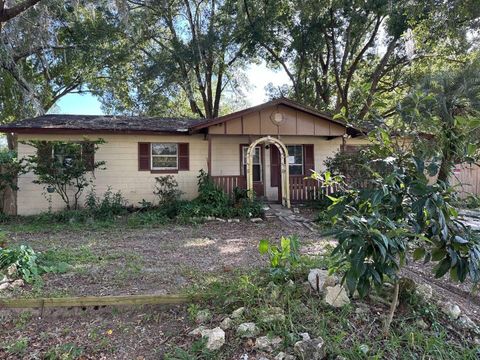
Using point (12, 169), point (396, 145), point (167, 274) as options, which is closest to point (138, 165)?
point (12, 169)

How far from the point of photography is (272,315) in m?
2.81

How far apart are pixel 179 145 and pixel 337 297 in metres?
8.81

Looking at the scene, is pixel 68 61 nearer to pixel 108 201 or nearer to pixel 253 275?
pixel 108 201

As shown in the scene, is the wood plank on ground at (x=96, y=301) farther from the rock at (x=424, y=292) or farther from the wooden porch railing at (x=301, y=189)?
the wooden porch railing at (x=301, y=189)

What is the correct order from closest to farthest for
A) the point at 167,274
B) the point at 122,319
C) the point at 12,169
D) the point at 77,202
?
1. the point at 122,319
2. the point at 167,274
3. the point at 12,169
4. the point at 77,202

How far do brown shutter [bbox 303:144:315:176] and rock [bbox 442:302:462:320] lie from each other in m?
9.19

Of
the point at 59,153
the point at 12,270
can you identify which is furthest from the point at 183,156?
the point at 12,270

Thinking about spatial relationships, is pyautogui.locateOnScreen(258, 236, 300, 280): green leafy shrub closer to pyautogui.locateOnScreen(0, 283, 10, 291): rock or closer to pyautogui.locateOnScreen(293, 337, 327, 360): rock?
pyautogui.locateOnScreen(293, 337, 327, 360): rock

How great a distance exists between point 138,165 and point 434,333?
9366 mm

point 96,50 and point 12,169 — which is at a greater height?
point 96,50

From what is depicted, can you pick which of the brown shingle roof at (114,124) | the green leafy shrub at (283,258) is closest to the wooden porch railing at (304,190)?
the brown shingle roof at (114,124)

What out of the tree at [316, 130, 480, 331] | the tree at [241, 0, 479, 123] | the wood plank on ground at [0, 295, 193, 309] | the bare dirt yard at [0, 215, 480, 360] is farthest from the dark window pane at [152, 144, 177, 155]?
the tree at [316, 130, 480, 331]

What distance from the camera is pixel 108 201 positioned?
9680 millimetres

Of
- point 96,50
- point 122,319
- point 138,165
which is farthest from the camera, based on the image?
point 96,50
